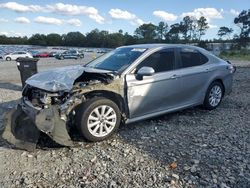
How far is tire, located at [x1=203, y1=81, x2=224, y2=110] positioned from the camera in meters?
6.79

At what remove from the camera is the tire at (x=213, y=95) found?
6.79 m

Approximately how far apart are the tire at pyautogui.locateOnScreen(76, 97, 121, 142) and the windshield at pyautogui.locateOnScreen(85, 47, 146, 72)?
0.79 meters

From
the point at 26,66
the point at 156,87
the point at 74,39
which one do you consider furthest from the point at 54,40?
the point at 156,87

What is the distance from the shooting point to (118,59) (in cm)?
595

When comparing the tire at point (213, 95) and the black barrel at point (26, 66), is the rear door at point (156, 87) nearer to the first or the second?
the tire at point (213, 95)

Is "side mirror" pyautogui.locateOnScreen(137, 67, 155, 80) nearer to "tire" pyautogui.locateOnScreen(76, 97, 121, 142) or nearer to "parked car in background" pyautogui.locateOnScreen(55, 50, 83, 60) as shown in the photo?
"tire" pyautogui.locateOnScreen(76, 97, 121, 142)

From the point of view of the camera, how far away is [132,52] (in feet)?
19.5

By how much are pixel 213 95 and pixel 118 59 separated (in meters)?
2.47

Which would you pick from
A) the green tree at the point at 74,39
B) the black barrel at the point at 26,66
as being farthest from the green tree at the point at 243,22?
A: the black barrel at the point at 26,66

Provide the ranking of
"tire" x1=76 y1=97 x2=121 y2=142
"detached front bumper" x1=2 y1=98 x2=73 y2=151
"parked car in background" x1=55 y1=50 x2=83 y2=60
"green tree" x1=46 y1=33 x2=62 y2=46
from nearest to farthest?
"detached front bumper" x1=2 y1=98 x2=73 y2=151, "tire" x1=76 y1=97 x2=121 y2=142, "parked car in background" x1=55 y1=50 x2=83 y2=60, "green tree" x1=46 y1=33 x2=62 y2=46

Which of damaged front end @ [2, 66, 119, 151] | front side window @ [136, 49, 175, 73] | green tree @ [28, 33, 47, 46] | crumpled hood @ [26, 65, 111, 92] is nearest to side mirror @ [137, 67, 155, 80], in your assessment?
front side window @ [136, 49, 175, 73]

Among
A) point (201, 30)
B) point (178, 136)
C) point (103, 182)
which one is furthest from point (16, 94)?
point (201, 30)

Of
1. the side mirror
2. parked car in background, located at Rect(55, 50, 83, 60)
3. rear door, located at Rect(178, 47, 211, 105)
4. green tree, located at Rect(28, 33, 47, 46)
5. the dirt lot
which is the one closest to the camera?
the dirt lot

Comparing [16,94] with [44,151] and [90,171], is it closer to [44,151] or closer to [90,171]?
[44,151]
